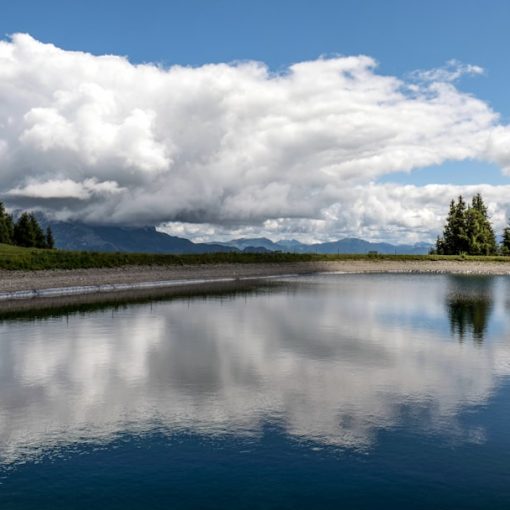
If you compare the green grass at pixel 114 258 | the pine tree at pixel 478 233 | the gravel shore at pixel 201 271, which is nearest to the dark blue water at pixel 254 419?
the gravel shore at pixel 201 271

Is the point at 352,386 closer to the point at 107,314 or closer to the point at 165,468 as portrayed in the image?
the point at 165,468

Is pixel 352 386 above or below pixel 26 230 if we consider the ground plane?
below

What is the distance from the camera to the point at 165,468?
17609 mm

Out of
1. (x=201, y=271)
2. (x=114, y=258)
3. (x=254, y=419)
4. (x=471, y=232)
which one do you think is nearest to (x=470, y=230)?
(x=471, y=232)

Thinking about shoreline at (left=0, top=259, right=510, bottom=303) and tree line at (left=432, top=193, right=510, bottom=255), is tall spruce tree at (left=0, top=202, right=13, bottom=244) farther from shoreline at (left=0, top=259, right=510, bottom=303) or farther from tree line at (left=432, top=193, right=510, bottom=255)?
tree line at (left=432, top=193, right=510, bottom=255)

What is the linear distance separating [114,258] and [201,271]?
25.1 metres

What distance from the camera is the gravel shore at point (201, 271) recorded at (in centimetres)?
8083

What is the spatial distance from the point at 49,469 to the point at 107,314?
42.3 m

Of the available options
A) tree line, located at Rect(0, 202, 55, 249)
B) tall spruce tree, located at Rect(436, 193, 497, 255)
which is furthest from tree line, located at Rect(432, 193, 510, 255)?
tree line, located at Rect(0, 202, 55, 249)

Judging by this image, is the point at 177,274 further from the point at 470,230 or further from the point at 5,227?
the point at 470,230

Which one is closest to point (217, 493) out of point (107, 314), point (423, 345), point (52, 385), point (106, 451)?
point (106, 451)

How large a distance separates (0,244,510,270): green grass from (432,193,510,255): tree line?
1012 centimetres

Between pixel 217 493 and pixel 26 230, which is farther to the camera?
pixel 26 230

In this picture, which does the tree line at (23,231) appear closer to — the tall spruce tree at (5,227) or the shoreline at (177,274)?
the tall spruce tree at (5,227)
